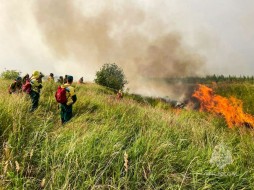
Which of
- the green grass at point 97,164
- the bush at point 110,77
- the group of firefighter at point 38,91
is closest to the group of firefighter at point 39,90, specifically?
Result: the group of firefighter at point 38,91

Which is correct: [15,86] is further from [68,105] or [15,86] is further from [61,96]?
[68,105]

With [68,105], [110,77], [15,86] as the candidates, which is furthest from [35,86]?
[110,77]

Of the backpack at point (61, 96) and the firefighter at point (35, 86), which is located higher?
the firefighter at point (35, 86)

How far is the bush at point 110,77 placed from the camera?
5484 cm

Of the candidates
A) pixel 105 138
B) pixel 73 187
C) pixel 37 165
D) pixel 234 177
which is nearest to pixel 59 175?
pixel 73 187

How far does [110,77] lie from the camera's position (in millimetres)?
55156

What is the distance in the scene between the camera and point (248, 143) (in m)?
6.80

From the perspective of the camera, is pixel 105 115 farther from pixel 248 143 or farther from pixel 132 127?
pixel 248 143

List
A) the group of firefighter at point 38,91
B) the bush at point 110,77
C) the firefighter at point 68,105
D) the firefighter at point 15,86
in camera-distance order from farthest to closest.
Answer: the bush at point 110,77
the firefighter at point 15,86
the group of firefighter at point 38,91
the firefighter at point 68,105

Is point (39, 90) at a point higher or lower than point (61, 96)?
higher

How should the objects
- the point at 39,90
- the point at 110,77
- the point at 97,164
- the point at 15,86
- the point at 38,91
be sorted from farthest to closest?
the point at 110,77 < the point at 15,86 < the point at 39,90 < the point at 38,91 < the point at 97,164

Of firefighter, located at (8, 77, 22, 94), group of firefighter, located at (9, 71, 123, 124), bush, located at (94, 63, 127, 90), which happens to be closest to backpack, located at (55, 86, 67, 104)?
group of firefighter, located at (9, 71, 123, 124)

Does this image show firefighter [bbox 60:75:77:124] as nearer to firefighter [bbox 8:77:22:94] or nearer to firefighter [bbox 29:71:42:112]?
firefighter [bbox 29:71:42:112]

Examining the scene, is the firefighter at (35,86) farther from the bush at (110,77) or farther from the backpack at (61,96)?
the bush at (110,77)
